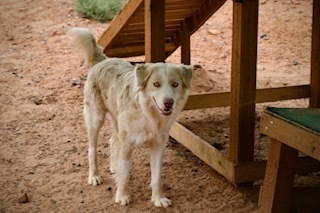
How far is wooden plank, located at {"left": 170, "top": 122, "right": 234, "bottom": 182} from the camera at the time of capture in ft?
14.5

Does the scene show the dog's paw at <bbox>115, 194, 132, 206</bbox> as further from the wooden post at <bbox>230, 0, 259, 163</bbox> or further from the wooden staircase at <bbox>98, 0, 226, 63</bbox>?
the wooden staircase at <bbox>98, 0, 226, 63</bbox>

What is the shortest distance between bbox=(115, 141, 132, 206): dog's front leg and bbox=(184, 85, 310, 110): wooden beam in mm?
2073

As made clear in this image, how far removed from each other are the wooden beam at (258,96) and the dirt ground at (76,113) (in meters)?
0.34

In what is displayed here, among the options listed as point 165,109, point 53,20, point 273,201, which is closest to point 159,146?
point 165,109

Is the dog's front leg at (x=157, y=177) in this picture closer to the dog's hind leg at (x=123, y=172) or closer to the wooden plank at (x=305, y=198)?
the dog's hind leg at (x=123, y=172)

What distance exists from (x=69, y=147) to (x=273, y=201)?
10.0ft

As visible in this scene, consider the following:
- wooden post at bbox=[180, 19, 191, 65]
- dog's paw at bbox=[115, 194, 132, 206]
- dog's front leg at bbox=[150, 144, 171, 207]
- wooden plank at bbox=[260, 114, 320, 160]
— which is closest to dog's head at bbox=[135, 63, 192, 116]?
dog's front leg at bbox=[150, 144, 171, 207]

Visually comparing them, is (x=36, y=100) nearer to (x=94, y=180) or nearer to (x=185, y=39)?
(x=185, y=39)

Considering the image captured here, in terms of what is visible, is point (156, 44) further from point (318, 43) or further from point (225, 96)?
point (318, 43)

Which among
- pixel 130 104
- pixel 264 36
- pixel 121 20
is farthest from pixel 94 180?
pixel 264 36

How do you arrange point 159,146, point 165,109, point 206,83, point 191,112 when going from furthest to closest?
point 206,83, point 191,112, point 159,146, point 165,109

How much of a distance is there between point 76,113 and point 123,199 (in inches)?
113

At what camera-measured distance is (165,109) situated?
372cm

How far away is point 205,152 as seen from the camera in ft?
15.9
